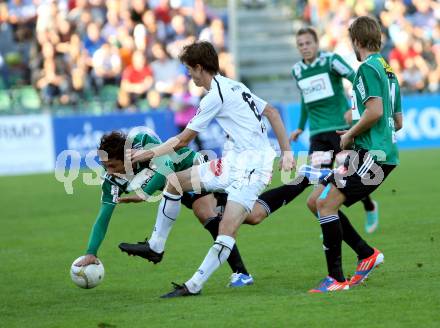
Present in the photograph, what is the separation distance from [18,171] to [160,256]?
570 inches

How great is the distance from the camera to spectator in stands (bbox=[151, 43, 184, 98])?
24.5 m

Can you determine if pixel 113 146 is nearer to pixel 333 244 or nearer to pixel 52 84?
pixel 333 244

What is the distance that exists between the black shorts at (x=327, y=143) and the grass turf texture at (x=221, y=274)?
1.00m

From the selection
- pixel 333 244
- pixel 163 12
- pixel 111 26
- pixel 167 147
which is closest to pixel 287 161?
pixel 333 244

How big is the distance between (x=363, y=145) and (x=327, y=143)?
13.1 feet

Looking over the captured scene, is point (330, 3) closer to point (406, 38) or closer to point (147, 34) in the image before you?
point (406, 38)

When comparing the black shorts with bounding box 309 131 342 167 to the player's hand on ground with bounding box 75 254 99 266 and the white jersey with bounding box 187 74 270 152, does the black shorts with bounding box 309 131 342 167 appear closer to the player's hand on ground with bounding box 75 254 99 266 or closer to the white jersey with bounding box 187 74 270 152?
the white jersey with bounding box 187 74 270 152

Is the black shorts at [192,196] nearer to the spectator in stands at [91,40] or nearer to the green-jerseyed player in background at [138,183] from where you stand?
the green-jerseyed player in background at [138,183]

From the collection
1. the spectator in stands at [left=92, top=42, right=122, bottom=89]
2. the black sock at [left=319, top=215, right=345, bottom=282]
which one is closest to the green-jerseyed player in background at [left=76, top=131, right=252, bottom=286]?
the black sock at [left=319, top=215, right=345, bottom=282]

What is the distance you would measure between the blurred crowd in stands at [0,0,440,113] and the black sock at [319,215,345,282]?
15.2 meters

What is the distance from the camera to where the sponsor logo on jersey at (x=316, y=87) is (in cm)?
1166

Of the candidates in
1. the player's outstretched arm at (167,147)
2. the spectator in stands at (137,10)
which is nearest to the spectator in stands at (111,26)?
the spectator in stands at (137,10)

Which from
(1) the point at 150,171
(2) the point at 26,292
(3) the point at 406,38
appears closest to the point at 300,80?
(1) the point at 150,171

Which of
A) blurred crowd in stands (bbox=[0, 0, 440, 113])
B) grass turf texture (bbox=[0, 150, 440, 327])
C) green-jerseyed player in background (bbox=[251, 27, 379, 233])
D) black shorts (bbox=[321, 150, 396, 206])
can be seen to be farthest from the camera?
blurred crowd in stands (bbox=[0, 0, 440, 113])
